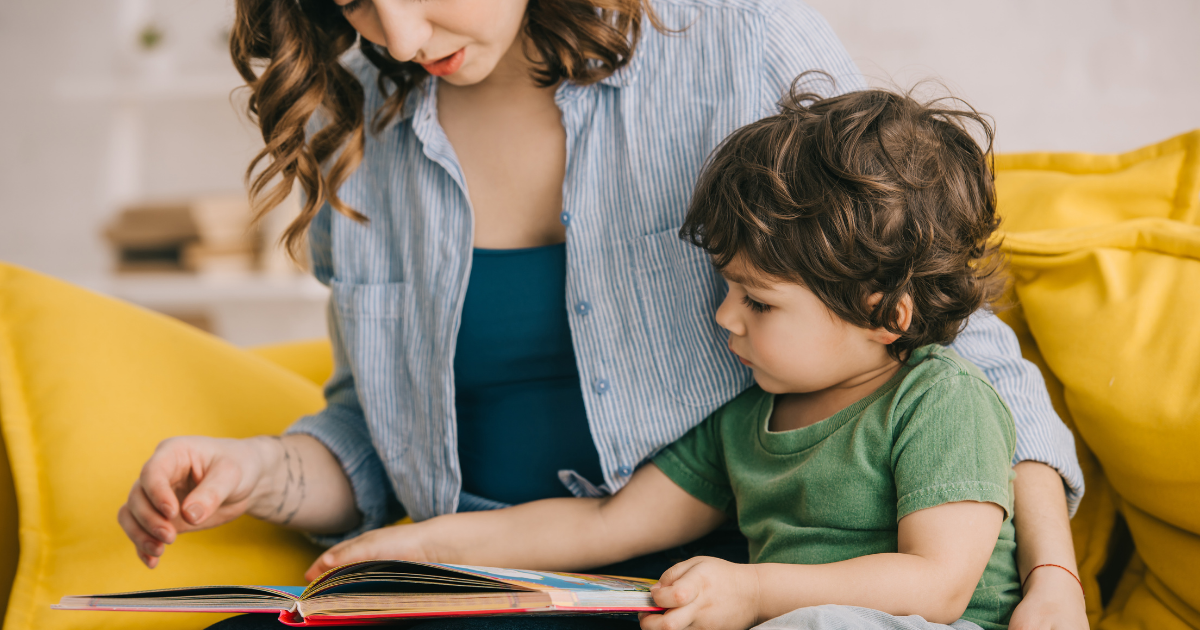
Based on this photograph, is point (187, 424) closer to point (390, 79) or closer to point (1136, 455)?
point (390, 79)

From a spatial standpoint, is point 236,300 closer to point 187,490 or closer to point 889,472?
point 187,490

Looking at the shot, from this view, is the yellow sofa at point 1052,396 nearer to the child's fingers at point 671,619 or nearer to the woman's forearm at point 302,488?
the woman's forearm at point 302,488

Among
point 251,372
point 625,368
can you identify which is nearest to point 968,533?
point 625,368

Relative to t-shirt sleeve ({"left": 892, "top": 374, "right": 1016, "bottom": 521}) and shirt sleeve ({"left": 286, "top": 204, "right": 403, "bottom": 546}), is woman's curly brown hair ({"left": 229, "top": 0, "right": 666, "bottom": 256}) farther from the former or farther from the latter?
t-shirt sleeve ({"left": 892, "top": 374, "right": 1016, "bottom": 521})

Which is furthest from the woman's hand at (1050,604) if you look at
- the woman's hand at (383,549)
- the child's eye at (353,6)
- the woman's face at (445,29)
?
the child's eye at (353,6)

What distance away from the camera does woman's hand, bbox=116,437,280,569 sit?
2.40ft

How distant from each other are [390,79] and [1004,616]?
0.82 metres

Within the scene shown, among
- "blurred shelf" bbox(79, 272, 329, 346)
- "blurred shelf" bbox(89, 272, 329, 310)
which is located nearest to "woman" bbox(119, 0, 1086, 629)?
"blurred shelf" bbox(79, 272, 329, 346)

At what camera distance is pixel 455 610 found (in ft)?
1.70

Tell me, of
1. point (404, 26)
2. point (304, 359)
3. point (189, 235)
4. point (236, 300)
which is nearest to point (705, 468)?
point (404, 26)

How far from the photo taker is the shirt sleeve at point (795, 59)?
0.78m

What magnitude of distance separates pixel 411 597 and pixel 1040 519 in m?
0.51

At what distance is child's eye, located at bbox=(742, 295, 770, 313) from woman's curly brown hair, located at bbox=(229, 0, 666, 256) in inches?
11.2

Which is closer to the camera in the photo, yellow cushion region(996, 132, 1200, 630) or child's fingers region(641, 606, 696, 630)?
child's fingers region(641, 606, 696, 630)
